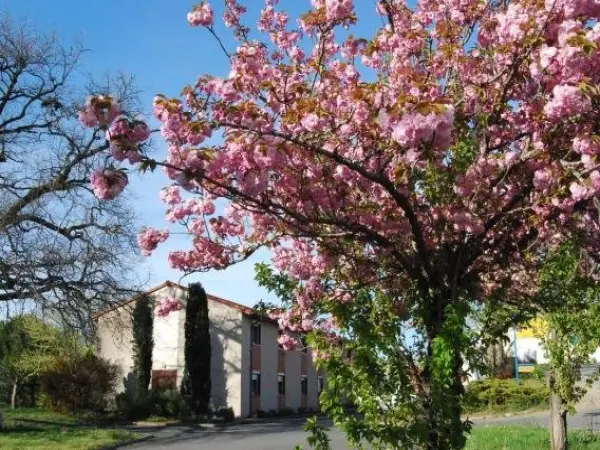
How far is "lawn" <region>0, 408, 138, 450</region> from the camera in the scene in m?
17.9

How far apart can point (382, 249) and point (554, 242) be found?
2524 millimetres

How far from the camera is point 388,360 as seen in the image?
17.5 feet

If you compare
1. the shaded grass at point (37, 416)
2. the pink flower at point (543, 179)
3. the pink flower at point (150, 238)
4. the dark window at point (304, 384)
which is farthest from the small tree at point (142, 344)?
the pink flower at point (543, 179)

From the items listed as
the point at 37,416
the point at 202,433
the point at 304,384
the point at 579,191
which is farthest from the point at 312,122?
the point at 304,384

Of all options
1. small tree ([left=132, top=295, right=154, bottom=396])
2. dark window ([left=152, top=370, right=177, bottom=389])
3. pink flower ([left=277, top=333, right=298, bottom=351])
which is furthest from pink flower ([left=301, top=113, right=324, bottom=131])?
dark window ([left=152, top=370, right=177, bottom=389])

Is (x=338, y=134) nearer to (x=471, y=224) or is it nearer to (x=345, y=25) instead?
(x=471, y=224)

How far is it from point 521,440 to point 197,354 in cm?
2218

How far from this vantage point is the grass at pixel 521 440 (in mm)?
12562

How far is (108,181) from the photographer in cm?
466

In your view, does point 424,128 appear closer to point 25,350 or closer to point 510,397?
point 510,397

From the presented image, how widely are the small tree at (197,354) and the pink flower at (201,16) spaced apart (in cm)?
2809

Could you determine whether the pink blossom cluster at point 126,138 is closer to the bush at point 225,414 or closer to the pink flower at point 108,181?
the pink flower at point 108,181

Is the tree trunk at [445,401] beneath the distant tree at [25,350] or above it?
beneath

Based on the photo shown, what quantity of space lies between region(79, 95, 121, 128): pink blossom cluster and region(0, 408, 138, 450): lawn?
1514 centimetres
